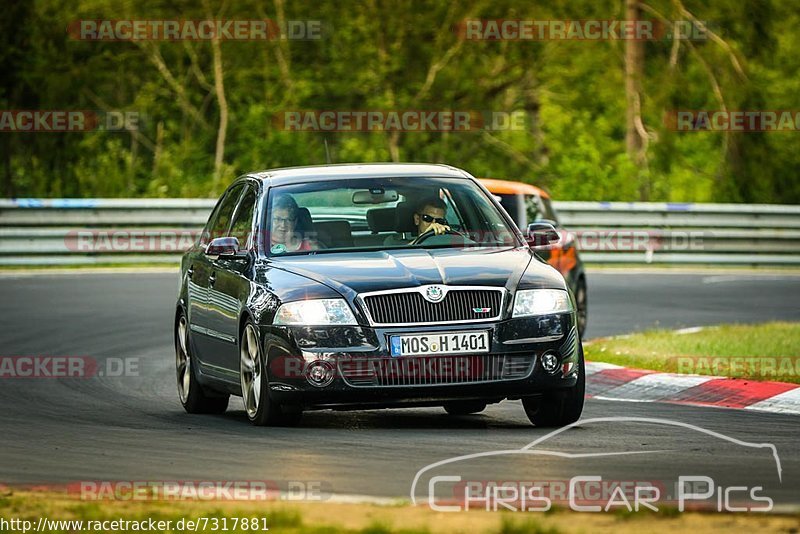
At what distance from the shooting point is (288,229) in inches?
456

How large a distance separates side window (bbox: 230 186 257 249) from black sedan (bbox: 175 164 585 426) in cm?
3

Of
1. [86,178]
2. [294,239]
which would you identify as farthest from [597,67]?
[294,239]

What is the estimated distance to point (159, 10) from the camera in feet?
114

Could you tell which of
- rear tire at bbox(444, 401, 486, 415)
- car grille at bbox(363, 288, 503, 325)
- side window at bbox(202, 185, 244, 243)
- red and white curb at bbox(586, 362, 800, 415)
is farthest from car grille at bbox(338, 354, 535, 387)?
side window at bbox(202, 185, 244, 243)

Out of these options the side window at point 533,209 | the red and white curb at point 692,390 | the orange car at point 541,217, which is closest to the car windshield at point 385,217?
the red and white curb at point 692,390

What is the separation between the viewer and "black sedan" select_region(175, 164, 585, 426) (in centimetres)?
1050

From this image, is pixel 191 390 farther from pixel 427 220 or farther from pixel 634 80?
pixel 634 80

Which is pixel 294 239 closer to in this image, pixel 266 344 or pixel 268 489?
pixel 266 344
